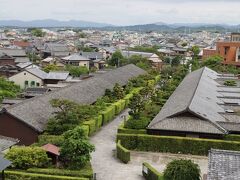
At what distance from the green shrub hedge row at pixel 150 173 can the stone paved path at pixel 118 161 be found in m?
0.41

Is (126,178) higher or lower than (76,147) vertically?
lower

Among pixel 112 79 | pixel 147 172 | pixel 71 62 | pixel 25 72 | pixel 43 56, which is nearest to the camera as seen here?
pixel 147 172

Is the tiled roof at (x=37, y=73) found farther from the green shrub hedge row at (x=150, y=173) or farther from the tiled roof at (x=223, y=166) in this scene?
the tiled roof at (x=223, y=166)

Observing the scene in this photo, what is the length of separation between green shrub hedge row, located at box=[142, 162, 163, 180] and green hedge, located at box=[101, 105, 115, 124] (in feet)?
46.4

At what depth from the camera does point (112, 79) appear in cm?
6097

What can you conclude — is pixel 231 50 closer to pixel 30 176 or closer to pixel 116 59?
pixel 116 59

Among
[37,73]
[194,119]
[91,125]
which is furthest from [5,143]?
[37,73]

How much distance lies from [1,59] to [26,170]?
61432 mm

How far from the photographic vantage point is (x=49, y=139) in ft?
101

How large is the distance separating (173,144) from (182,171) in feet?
32.1

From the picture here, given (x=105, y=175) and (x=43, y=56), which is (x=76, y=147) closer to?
(x=105, y=175)

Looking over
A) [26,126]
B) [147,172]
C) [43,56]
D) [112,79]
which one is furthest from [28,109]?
[43,56]

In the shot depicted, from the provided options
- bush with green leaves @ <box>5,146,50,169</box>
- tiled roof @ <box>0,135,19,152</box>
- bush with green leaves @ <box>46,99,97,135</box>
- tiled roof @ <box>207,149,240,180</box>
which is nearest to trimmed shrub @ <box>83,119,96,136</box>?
bush with green leaves @ <box>46,99,97,135</box>

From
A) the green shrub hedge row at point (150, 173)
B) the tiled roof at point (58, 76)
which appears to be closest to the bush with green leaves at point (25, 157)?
the green shrub hedge row at point (150, 173)
